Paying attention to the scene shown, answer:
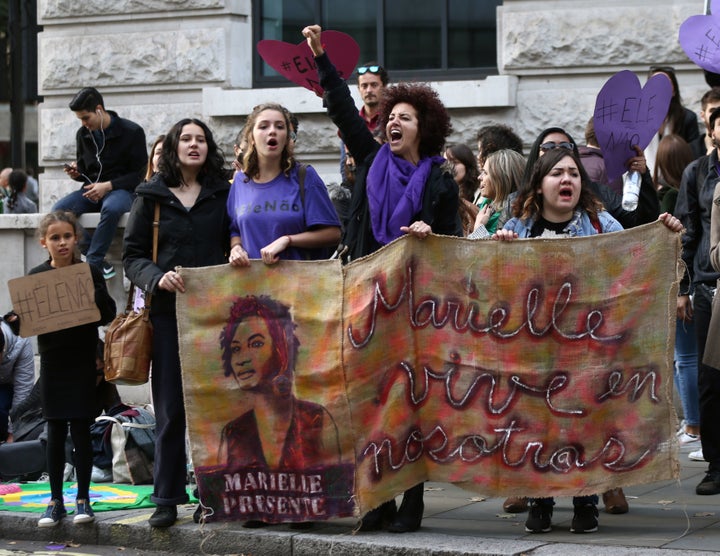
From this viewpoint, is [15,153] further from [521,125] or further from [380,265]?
[380,265]

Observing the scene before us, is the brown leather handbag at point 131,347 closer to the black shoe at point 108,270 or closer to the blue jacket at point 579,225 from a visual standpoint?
the blue jacket at point 579,225

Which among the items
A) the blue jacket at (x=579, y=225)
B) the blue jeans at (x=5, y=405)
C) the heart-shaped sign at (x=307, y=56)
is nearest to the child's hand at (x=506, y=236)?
the blue jacket at (x=579, y=225)

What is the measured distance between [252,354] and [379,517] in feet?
3.44

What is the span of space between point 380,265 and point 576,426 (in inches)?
48.4

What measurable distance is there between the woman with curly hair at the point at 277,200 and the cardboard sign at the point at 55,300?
98 centimetres

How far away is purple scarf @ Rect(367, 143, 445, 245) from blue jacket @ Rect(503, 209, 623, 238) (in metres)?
0.49

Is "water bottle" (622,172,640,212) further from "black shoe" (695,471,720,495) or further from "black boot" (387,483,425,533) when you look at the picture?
"black boot" (387,483,425,533)

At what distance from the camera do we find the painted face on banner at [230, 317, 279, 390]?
728 cm

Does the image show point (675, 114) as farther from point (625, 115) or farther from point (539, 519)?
point (539, 519)

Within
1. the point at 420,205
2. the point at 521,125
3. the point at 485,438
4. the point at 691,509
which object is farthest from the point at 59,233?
the point at 521,125

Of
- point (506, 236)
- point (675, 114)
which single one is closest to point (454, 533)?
point (506, 236)

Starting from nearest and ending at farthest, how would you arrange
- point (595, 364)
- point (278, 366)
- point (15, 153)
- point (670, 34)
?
point (595, 364) < point (278, 366) < point (670, 34) < point (15, 153)

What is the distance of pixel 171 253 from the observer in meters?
7.66

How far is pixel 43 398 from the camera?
809cm
